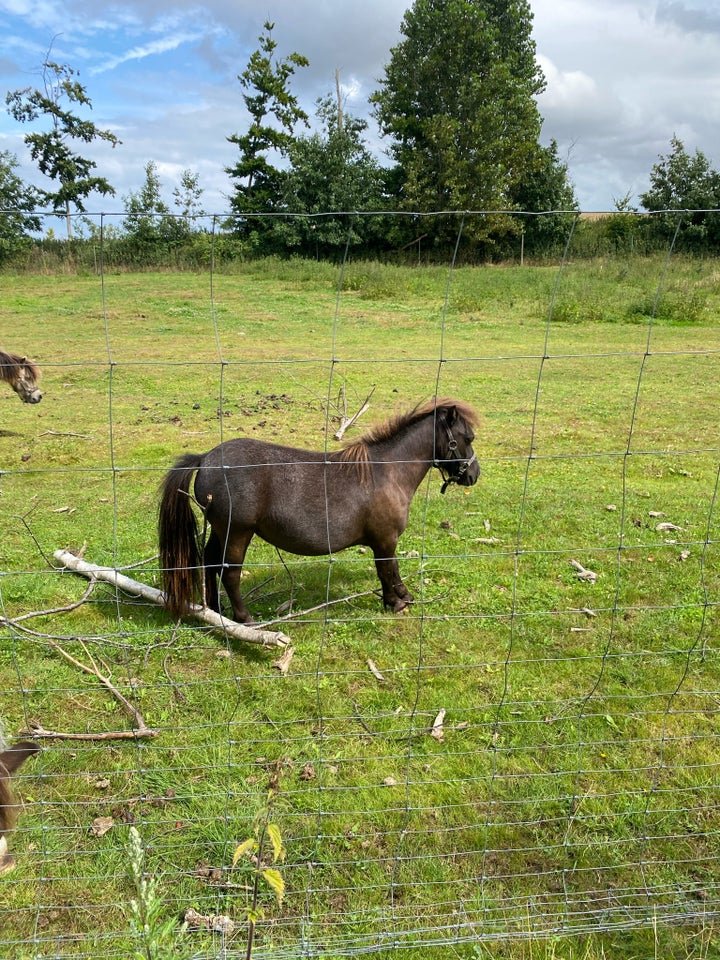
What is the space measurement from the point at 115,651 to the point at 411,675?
199cm

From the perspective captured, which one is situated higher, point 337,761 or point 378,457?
point 378,457

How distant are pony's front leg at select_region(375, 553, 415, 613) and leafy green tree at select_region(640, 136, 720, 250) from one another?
21213 millimetres

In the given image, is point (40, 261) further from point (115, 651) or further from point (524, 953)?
point (524, 953)

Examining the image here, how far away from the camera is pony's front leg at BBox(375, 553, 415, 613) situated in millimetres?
5039

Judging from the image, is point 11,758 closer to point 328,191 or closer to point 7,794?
point 7,794

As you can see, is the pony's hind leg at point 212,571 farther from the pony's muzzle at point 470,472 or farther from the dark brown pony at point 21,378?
the dark brown pony at point 21,378

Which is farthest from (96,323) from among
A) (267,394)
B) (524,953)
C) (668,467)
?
(524,953)

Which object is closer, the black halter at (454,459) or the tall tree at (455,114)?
the black halter at (454,459)

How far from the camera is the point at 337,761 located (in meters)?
3.49

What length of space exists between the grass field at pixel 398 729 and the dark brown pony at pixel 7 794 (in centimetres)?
7

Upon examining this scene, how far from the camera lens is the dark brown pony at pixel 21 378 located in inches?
414

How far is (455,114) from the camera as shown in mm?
34594

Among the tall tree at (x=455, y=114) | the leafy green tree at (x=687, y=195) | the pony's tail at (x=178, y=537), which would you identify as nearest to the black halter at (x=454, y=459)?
the pony's tail at (x=178, y=537)

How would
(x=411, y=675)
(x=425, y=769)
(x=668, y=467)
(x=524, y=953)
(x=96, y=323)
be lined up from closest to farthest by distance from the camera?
1. (x=524, y=953)
2. (x=425, y=769)
3. (x=411, y=675)
4. (x=668, y=467)
5. (x=96, y=323)
